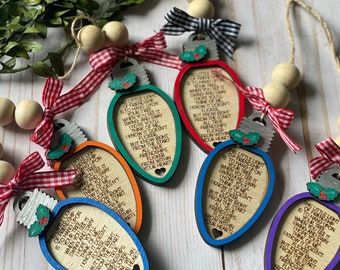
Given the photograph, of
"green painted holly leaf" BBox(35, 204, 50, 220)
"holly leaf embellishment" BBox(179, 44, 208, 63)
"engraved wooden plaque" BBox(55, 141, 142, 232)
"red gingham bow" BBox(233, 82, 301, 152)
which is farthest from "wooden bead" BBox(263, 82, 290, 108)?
"green painted holly leaf" BBox(35, 204, 50, 220)

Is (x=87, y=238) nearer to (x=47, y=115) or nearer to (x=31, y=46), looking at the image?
(x=47, y=115)

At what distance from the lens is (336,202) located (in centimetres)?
67

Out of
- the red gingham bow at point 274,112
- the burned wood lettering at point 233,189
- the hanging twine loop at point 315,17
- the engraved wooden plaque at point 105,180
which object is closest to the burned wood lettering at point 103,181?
the engraved wooden plaque at point 105,180

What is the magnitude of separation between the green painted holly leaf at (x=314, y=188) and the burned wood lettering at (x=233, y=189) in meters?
0.06

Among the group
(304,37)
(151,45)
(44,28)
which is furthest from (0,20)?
(304,37)

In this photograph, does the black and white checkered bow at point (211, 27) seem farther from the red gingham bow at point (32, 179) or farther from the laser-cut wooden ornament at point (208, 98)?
the red gingham bow at point (32, 179)

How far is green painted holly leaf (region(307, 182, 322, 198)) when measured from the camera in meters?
0.67

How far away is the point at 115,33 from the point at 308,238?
40 centimetres

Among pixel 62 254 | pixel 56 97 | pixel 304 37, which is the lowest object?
pixel 62 254

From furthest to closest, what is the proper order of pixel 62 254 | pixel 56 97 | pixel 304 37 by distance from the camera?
pixel 304 37
pixel 56 97
pixel 62 254

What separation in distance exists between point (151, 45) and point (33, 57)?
0.18 metres

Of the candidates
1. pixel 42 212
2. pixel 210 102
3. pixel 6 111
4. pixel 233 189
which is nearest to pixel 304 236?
pixel 233 189

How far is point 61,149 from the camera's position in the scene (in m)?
0.69

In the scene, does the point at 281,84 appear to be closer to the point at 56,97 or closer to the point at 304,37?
the point at 304,37
